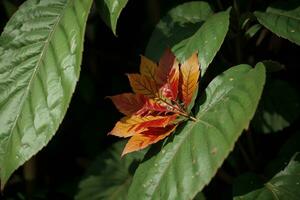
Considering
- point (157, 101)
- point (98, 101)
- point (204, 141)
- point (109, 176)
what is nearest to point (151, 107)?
point (157, 101)

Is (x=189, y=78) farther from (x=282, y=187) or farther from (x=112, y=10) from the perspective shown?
(x=282, y=187)

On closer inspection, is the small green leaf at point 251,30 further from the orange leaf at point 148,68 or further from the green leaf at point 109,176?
the green leaf at point 109,176

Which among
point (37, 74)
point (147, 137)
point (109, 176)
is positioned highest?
point (37, 74)

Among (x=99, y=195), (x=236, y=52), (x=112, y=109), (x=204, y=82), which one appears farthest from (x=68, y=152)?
(x=236, y=52)

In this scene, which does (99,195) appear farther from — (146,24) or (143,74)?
(146,24)

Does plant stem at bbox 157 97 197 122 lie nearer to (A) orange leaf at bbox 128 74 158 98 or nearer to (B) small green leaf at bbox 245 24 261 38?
(A) orange leaf at bbox 128 74 158 98

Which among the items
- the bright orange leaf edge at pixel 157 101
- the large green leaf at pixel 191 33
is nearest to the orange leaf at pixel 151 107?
the bright orange leaf edge at pixel 157 101

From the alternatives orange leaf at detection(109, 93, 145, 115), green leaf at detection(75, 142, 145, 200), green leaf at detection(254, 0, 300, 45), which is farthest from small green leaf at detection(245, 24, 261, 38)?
green leaf at detection(75, 142, 145, 200)
